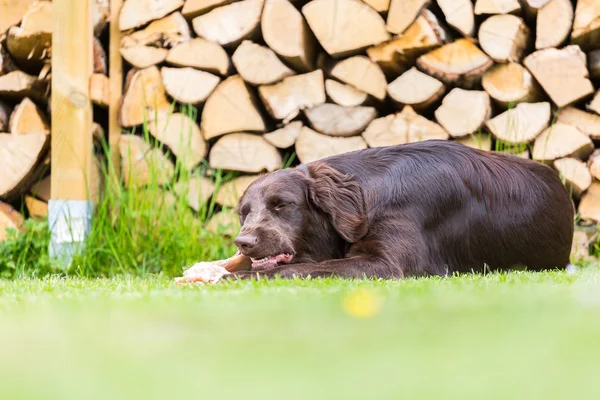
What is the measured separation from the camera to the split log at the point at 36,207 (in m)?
5.01

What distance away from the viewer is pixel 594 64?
462 cm

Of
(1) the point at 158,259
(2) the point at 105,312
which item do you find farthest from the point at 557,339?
(1) the point at 158,259

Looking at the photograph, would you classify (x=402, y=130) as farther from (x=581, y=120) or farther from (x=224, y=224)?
(x=224, y=224)

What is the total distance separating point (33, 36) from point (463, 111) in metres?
2.80

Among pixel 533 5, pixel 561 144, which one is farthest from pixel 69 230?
pixel 533 5

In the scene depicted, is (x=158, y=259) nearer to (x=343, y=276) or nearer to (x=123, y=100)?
(x=123, y=100)

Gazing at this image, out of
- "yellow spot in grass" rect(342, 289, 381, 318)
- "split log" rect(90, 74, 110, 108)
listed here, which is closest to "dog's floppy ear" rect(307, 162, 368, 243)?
"yellow spot in grass" rect(342, 289, 381, 318)

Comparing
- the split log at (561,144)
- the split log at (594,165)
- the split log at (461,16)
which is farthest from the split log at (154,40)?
the split log at (594,165)

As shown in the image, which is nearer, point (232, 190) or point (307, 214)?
point (307, 214)

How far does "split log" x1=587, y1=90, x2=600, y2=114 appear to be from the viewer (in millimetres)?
4562

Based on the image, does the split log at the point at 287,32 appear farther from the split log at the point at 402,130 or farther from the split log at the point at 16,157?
the split log at the point at 16,157

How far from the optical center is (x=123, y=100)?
5062 mm

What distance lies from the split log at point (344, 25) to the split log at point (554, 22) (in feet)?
3.00

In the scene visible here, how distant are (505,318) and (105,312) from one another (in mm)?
948
